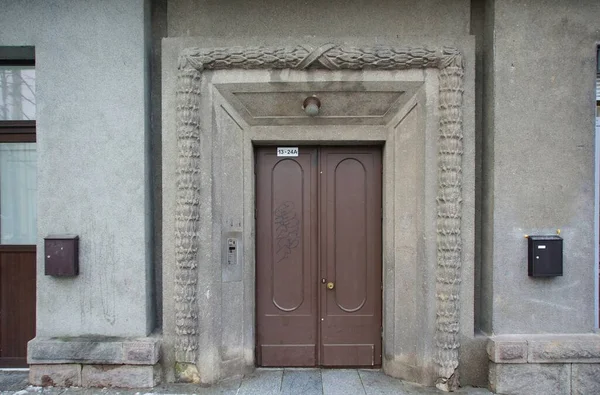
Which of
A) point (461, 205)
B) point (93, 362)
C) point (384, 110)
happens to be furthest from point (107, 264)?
point (461, 205)

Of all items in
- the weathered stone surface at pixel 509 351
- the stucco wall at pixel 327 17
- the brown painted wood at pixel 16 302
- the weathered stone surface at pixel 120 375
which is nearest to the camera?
the weathered stone surface at pixel 509 351

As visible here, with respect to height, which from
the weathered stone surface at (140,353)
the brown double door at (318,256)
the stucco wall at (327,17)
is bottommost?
the weathered stone surface at (140,353)

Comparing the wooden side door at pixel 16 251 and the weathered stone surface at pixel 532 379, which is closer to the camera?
the weathered stone surface at pixel 532 379

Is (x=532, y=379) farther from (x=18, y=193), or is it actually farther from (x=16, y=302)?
(x=18, y=193)

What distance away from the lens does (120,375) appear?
3570mm

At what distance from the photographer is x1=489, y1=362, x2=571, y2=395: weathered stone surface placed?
349 cm

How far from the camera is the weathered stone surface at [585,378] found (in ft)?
11.4

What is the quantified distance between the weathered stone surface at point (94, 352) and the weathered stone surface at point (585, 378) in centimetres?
451

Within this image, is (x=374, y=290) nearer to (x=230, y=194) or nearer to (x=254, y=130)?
(x=230, y=194)

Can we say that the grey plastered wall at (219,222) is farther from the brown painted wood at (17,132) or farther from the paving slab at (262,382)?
the brown painted wood at (17,132)

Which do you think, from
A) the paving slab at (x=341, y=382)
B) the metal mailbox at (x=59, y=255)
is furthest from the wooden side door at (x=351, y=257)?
the metal mailbox at (x=59, y=255)

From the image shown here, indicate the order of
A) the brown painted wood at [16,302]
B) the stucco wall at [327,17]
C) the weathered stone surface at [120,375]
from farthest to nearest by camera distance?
the brown painted wood at [16,302] → the stucco wall at [327,17] → the weathered stone surface at [120,375]

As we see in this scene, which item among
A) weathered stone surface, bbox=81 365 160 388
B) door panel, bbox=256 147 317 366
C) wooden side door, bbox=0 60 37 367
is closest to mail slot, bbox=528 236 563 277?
door panel, bbox=256 147 317 366

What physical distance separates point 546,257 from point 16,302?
20.5ft
